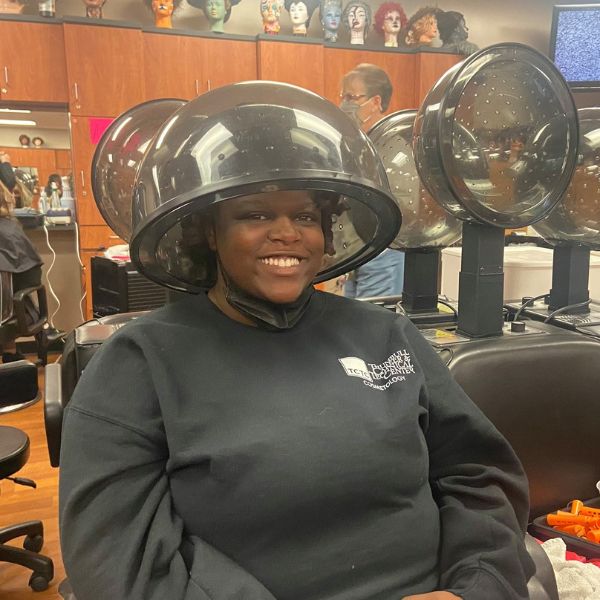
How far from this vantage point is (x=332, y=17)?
4367 mm

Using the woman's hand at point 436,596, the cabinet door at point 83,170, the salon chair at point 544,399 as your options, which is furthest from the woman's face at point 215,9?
the woman's hand at point 436,596

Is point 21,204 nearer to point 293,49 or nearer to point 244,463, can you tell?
point 293,49

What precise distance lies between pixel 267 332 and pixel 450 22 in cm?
448

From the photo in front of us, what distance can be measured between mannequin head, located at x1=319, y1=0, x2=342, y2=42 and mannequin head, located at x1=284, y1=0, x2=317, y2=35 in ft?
0.41

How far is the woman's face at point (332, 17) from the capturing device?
4355 mm

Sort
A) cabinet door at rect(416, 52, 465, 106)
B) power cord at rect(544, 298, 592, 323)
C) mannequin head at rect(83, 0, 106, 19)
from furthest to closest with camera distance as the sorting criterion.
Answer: cabinet door at rect(416, 52, 465, 106) → mannequin head at rect(83, 0, 106, 19) → power cord at rect(544, 298, 592, 323)

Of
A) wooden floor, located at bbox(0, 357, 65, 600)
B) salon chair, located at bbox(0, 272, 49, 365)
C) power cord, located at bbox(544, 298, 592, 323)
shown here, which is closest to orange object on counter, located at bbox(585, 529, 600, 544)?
power cord, located at bbox(544, 298, 592, 323)

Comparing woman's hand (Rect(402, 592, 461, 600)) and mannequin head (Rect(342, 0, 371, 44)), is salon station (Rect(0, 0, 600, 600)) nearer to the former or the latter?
woman's hand (Rect(402, 592, 461, 600))

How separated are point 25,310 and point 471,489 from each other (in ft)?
10.1

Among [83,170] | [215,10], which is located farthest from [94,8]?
[83,170]

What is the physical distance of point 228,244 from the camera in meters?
0.90

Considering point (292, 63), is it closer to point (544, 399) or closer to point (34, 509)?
point (34, 509)

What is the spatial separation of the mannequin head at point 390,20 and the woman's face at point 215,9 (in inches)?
48.8

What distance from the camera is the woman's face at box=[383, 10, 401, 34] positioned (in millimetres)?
4551
